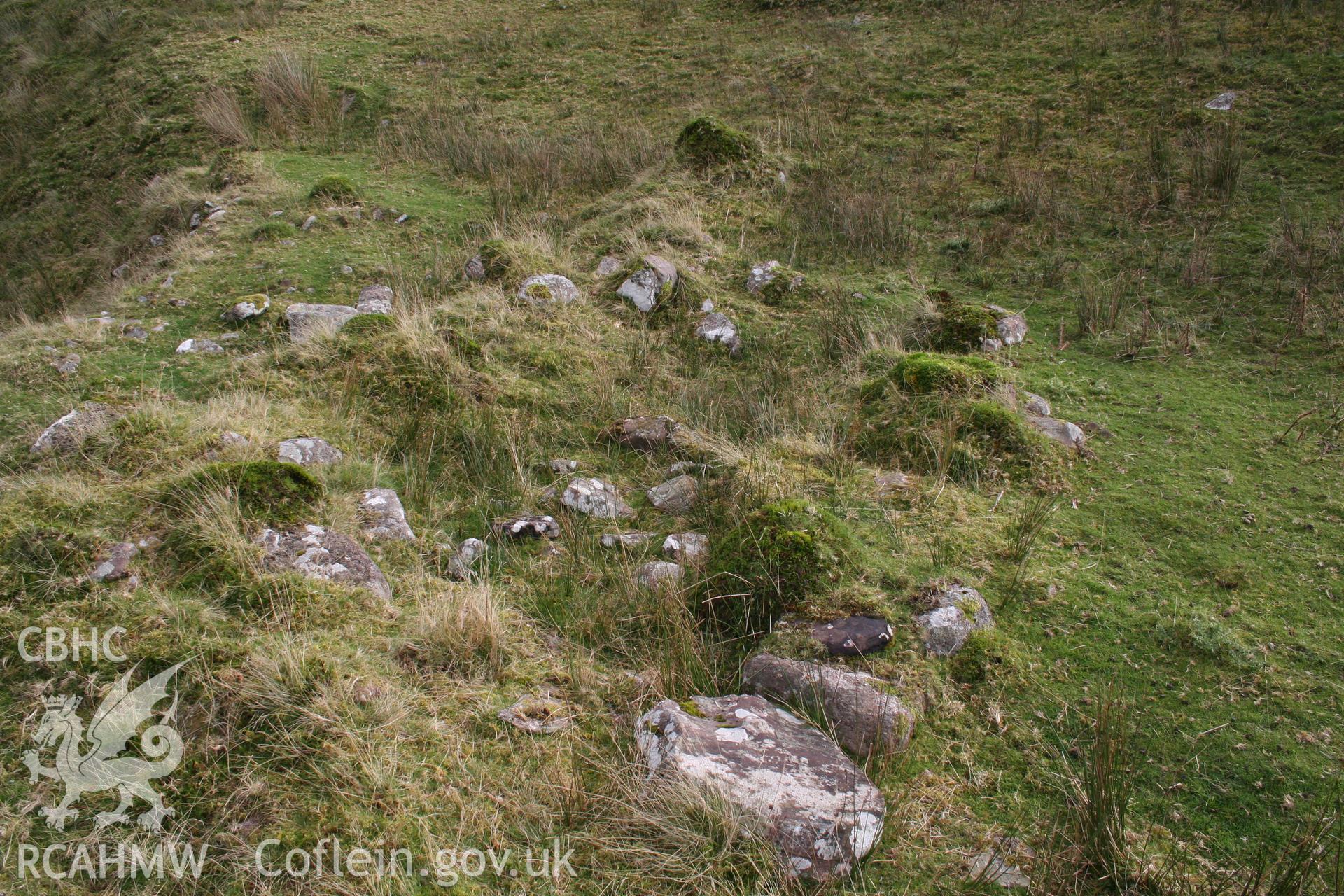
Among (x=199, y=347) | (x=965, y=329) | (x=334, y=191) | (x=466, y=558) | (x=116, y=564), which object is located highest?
(x=334, y=191)

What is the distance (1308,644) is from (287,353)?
6.24m

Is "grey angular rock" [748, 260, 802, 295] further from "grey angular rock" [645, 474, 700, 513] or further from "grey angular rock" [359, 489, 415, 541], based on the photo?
"grey angular rock" [359, 489, 415, 541]

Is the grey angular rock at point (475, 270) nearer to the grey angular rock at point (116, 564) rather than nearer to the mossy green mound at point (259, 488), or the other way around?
the mossy green mound at point (259, 488)

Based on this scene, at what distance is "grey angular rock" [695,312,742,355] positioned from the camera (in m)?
6.59

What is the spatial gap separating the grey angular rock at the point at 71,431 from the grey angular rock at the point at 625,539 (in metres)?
2.93

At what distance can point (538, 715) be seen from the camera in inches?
124

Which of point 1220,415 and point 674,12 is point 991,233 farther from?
point 674,12

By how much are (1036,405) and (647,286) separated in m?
3.42

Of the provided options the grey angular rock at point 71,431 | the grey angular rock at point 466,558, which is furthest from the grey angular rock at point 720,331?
the grey angular rock at point 71,431

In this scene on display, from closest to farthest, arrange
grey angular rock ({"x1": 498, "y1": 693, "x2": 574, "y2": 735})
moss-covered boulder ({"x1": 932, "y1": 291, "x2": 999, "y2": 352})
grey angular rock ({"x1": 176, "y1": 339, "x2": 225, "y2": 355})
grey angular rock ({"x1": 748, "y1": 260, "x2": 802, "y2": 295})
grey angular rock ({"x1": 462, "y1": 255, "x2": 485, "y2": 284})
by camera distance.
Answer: grey angular rock ({"x1": 498, "y1": 693, "x2": 574, "y2": 735}) < moss-covered boulder ({"x1": 932, "y1": 291, "x2": 999, "y2": 352}) < grey angular rock ({"x1": 176, "y1": 339, "x2": 225, "y2": 355}) < grey angular rock ({"x1": 748, "y1": 260, "x2": 802, "y2": 295}) < grey angular rock ({"x1": 462, "y1": 255, "x2": 485, "y2": 284})

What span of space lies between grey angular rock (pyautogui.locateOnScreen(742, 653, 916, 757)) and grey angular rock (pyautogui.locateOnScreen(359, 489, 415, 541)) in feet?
6.61

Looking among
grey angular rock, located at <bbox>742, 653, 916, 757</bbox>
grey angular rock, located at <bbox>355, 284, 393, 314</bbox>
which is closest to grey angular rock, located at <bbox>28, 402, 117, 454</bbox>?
grey angular rock, located at <bbox>355, 284, 393, 314</bbox>

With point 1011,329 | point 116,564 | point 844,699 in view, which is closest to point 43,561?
point 116,564

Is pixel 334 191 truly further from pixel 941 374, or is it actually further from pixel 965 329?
pixel 941 374
